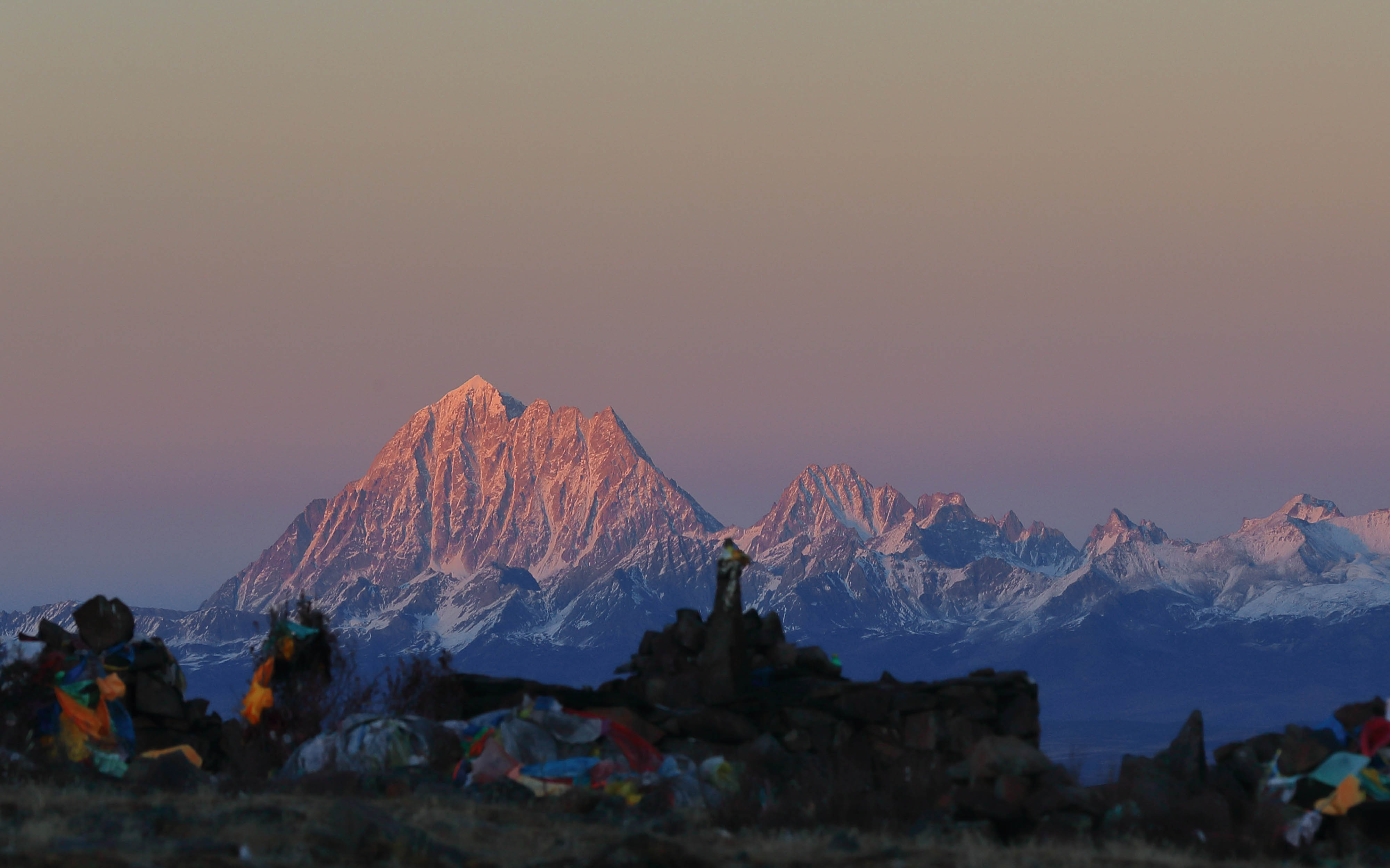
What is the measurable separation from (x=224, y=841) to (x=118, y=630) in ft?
57.7

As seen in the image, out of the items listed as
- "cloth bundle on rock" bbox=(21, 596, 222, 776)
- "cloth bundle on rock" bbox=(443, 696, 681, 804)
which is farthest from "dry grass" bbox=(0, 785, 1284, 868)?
"cloth bundle on rock" bbox=(21, 596, 222, 776)

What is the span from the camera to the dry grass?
17.7m

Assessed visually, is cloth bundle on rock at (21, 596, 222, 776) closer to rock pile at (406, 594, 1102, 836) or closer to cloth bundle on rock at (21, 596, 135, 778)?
cloth bundle on rock at (21, 596, 135, 778)

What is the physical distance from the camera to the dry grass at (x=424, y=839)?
17.7 meters

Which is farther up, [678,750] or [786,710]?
[786,710]

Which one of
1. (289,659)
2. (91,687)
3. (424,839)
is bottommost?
(424,839)

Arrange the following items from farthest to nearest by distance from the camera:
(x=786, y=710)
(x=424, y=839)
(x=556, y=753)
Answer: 1. (x=786, y=710)
2. (x=556, y=753)
3. (x=424, y=839)

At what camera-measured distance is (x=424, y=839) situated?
18.6 m

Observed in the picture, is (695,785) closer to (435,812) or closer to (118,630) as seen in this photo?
(435,812)

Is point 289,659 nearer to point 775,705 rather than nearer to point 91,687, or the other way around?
point 91,687

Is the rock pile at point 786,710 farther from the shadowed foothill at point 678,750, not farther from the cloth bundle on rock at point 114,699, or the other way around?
the cloth bundle on rock at point 114,699

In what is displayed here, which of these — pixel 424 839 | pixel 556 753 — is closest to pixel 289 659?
pixel 556 753

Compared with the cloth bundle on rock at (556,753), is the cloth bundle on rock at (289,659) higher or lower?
higher

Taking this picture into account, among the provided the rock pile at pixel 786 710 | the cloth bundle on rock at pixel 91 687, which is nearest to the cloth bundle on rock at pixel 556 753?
the rock pile at pixel 786 710
